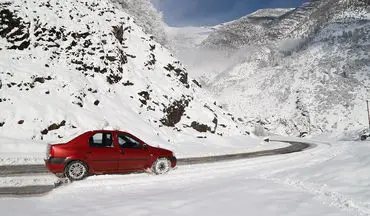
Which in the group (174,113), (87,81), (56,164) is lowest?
(56,164)

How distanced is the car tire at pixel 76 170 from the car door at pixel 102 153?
0.77 feet

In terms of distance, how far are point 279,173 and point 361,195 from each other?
414cm

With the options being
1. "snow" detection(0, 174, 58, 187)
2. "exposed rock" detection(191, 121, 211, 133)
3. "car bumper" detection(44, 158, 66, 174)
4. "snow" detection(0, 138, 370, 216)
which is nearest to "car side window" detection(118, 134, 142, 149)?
"snow" detection(0, 138, 370, 216)

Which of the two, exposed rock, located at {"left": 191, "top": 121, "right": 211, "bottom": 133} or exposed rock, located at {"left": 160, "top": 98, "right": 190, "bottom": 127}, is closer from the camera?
exposed rock, located at {"left": 160, "top": 98, "right": 190, "bottom": 127}

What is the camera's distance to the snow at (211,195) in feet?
22.6

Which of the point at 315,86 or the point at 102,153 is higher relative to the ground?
the point at 315,86

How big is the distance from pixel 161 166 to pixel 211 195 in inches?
162

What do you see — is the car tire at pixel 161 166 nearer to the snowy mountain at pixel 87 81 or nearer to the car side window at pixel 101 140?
the car side window at pixel 101 140

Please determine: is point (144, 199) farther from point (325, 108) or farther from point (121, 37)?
point (325, 108)

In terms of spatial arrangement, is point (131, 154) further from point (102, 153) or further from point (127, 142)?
point (102, 153)

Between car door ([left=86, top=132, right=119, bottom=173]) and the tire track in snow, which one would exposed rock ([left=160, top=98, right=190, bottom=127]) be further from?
the tire track in snow

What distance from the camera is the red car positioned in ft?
34.3

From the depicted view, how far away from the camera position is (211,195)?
823 centimetres

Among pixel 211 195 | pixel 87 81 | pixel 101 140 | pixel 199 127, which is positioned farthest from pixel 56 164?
pixel 199 127
